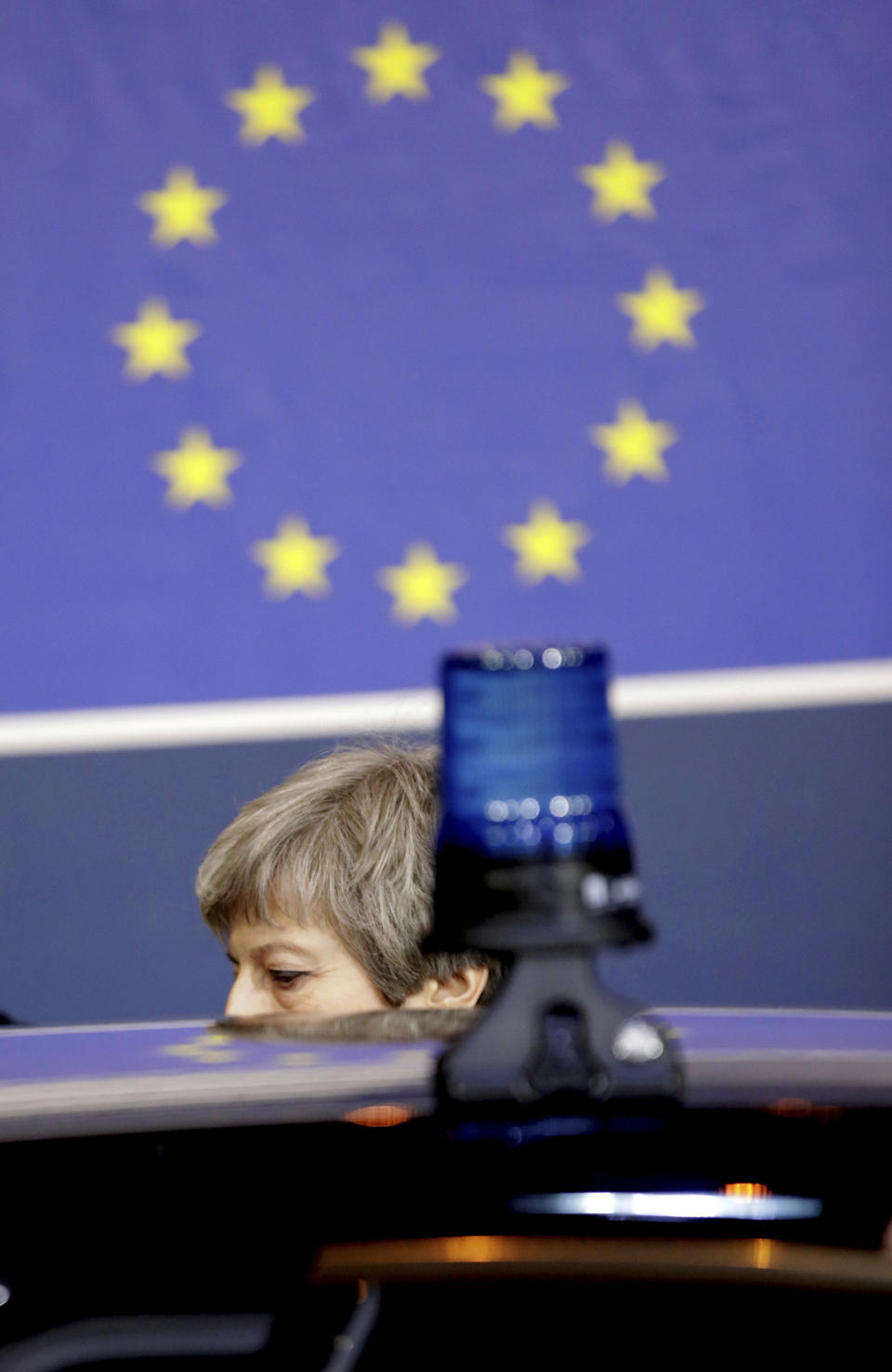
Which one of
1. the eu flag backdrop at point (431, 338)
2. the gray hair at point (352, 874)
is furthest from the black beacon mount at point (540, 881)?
the eu flag backdrop at point (431, 338)

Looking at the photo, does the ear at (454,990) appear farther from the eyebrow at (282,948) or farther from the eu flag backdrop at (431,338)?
the eu flag backdrop at (431,338)

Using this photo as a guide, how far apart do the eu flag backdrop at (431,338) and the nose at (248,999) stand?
1.44 meters

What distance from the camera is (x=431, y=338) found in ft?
9.65

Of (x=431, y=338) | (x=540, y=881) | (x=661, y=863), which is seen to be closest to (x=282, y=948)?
(x=540, y=881)

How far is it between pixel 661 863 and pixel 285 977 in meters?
1.52

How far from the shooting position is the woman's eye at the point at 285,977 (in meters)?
1.45

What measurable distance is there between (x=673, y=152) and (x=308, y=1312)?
110 inches

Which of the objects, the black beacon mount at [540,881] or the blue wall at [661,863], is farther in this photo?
the blue wall at [661,863]

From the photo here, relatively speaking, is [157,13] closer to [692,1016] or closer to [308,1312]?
[692,1016]

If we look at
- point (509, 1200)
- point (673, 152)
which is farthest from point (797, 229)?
point (509, 1200)

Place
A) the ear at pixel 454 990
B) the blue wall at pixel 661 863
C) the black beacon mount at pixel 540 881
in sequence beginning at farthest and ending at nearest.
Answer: the blue wall at pixel 661 863, the ear at pixel 454 990, the black beacon mount at pixel 540 881

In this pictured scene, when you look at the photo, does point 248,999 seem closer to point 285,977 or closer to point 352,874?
point 285,977

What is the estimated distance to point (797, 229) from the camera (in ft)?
9.61

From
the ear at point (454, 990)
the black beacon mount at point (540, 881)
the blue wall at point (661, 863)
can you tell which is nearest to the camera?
the black beacon mount at point (540, 881)
